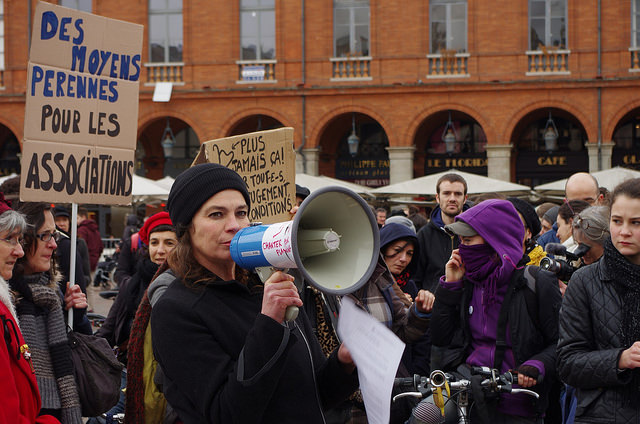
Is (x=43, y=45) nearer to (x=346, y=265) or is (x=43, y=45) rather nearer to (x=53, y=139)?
(x=53, y=139)

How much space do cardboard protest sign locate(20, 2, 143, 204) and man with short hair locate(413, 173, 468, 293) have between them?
259 cm

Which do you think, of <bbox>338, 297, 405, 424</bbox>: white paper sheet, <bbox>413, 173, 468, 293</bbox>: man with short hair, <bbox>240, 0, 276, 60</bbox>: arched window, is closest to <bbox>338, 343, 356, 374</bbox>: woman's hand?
<bbox>338, 297, 405, 424</bbox>: white paper sheet

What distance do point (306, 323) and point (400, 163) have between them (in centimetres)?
2091

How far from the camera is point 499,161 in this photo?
2283cm

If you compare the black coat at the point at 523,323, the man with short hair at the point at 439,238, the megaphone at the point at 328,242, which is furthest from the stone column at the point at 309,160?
the megaphone at the point at 328,242

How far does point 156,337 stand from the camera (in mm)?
2346

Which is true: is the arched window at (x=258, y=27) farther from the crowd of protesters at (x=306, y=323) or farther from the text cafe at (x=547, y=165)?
the crowd of protesters at (x=306, y=323)

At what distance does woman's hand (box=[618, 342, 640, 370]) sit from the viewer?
10.4ft

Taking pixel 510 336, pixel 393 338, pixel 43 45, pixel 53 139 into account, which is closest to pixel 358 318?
pixel 393 338

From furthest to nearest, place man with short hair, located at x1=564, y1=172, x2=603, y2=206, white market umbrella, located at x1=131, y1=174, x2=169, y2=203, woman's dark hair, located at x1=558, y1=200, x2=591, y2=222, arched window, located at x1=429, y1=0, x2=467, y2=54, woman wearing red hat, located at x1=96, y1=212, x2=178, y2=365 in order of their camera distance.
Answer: arched window, located at x1=429, y1=0, x2=467, y2=54 < white market umbrella, located at x1=131, y1=174, x2=169, y2=203 < man with short hair, located at x1=564, y1=172, x2=603, y2=206 < woman's dark hair, located at x1=558, y1=200, x2=591, y2=222 < woman wearing red hat, located at x1=96, y1=212, x2=178, y2=365

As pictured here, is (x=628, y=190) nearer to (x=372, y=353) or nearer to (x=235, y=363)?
(x=372, y=353)

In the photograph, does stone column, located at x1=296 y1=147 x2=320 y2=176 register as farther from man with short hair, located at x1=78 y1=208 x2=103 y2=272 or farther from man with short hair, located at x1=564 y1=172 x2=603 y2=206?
man with short hair, located at x1=564 y1=172 x2=603 y2=206

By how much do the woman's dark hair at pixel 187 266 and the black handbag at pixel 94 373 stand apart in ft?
5.61

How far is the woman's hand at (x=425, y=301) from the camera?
432 centimetres
